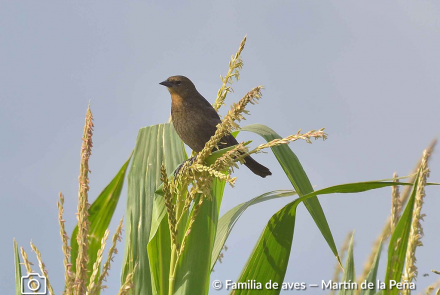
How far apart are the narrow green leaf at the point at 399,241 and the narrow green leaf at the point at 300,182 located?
0.37 m

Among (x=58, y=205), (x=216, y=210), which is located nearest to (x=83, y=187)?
(x=58, y=205)

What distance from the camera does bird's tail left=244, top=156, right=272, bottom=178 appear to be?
11.7ft

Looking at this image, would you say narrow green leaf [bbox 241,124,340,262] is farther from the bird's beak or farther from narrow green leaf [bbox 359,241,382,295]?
the bird's beak

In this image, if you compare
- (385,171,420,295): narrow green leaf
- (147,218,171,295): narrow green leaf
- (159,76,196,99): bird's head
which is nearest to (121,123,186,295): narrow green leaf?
(147,218,171,295): narrow green leaf

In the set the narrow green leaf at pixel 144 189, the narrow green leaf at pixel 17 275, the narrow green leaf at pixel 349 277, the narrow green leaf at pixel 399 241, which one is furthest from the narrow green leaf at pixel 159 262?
the narrow green leaf at pixel 399 241

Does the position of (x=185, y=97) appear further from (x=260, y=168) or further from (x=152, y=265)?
(x=152, y=265)

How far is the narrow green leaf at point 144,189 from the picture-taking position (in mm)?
2148

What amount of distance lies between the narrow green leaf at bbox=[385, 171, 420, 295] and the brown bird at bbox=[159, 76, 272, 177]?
2015 millimetres

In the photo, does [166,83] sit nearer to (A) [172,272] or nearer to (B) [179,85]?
(B) [179,85]

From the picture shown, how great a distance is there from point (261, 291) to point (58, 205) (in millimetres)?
837

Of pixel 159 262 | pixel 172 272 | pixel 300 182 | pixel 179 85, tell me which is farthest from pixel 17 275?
pixel 179 85

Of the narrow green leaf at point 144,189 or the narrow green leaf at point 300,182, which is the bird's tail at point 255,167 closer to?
the narrow green leaf at point 144,189

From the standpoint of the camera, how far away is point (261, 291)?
6.69 ft

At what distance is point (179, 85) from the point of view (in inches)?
155
